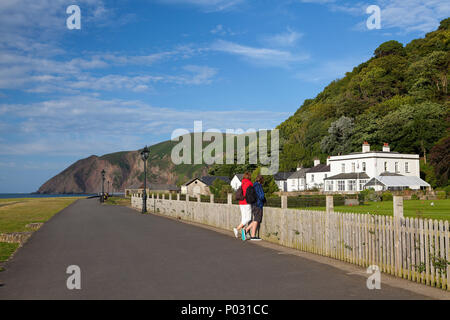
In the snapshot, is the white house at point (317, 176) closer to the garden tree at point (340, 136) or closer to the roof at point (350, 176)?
the roof at point (350, 176)

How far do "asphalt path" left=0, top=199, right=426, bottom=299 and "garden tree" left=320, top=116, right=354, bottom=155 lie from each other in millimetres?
89662

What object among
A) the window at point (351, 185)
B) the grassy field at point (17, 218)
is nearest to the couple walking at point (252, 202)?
the grassy field at point (17, 218)

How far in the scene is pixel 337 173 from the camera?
81.5 meters

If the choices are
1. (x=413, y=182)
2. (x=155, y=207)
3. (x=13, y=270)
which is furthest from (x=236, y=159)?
(x=13, y=270)

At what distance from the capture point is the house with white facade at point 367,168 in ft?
243

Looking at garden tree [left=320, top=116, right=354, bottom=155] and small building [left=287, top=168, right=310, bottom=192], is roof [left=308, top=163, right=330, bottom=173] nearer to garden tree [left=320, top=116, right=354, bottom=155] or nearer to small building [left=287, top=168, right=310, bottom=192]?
small building [left=287, top=168, right=310, bottom=192]

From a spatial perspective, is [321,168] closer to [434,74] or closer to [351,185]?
[351,185]

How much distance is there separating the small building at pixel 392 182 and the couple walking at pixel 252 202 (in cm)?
5860

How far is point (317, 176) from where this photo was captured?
91.1m

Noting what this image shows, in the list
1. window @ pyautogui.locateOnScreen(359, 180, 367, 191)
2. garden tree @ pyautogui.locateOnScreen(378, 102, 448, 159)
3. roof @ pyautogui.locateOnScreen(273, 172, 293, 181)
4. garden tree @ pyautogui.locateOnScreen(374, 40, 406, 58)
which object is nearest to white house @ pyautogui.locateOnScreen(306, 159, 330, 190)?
window @ pyautogui.locateOnScreen(359, 180, 367, 191)

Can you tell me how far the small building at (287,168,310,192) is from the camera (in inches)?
3911

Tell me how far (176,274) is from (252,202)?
18.1 ft
